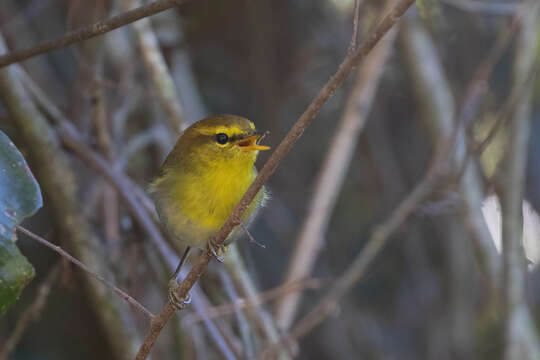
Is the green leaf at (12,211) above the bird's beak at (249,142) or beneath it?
above

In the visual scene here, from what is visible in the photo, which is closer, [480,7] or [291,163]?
[480,7]

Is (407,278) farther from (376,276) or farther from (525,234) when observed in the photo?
(525,234)

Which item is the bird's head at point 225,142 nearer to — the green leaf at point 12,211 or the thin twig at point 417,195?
the green leaf at point 12,211

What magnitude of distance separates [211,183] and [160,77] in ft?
3.81

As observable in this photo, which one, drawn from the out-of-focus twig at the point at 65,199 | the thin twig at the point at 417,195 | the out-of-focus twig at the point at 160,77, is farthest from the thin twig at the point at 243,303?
the out-of-focus twig at the point at 160,77

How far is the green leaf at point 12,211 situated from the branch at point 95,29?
319 millimetres

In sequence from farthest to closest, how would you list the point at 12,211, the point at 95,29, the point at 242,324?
the point at 242,324, the point at 95,29, the point at 12,211

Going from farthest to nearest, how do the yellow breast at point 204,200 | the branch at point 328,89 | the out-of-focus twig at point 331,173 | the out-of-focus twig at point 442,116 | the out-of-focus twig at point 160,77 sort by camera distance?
the out-of-focus twig at point 331,173, the out-of-focus twig at point 442,116, the out-of-focus twig at point 160,77, the yellow breast at point 204,200, the branch at point 328,89

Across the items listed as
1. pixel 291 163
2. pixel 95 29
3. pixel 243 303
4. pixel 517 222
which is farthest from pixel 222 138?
pixel 291 163

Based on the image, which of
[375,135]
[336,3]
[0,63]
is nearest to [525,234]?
[375,135]

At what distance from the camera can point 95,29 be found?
187 centimetres

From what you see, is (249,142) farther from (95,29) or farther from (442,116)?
(442,116)

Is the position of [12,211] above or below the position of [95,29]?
below

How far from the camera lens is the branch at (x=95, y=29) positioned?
1.72 meters
